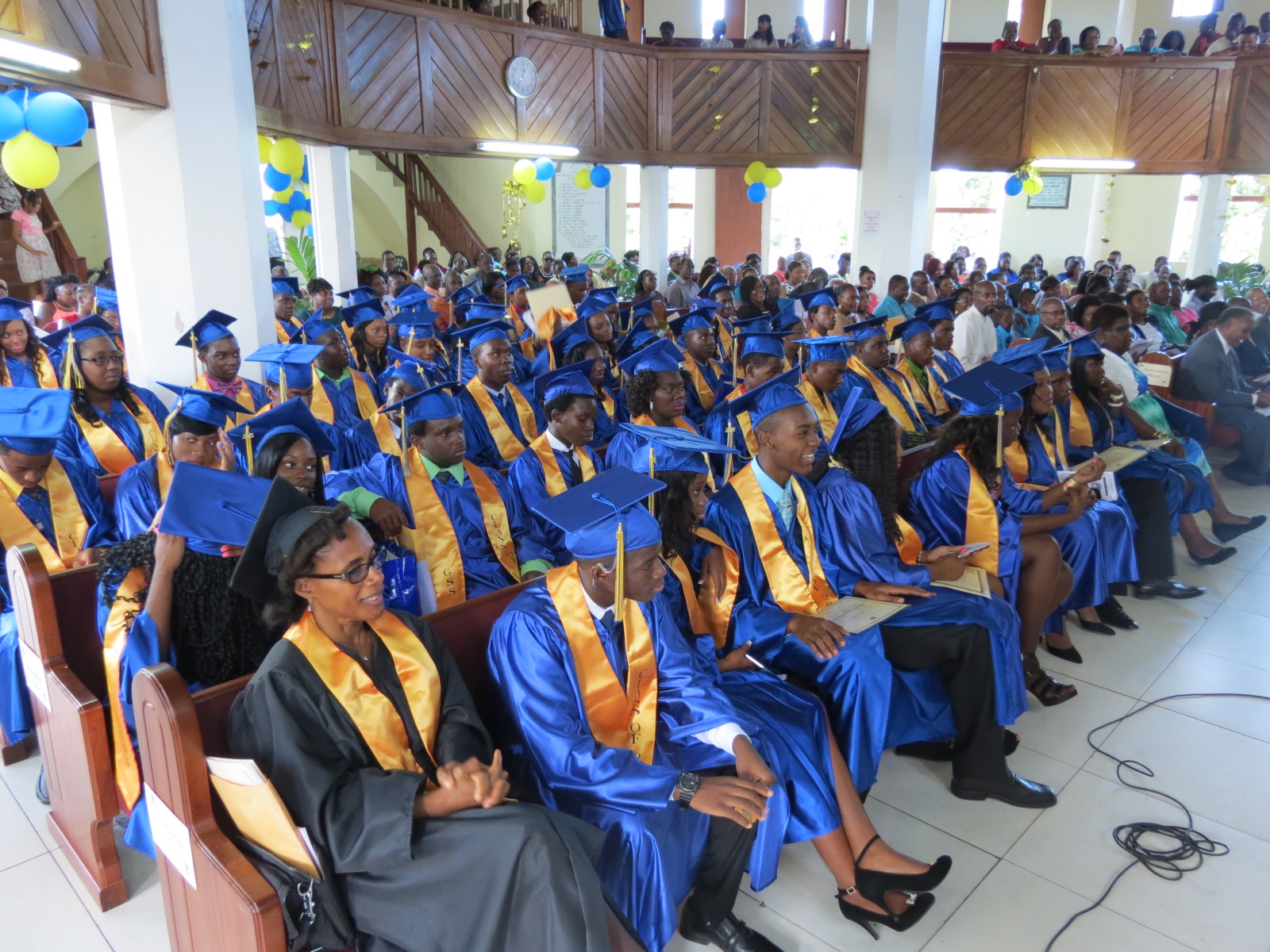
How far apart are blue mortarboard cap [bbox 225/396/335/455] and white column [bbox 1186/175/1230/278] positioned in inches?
526

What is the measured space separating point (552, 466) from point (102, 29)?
3251 millimetres

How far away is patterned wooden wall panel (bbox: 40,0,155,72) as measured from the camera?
3924mm

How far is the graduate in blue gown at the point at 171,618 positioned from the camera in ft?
7.14

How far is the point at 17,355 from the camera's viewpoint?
4758 mm

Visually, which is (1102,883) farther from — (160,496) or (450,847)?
(160,496)

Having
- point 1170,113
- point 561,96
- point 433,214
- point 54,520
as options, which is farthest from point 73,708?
point 1170,113

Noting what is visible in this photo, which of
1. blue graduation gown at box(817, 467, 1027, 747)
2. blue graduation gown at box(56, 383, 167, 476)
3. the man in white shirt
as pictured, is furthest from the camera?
the man in white shirt

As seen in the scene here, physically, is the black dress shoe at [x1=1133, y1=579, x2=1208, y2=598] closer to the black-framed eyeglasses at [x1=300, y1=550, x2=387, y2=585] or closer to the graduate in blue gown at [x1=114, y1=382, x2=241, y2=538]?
the black-framed eyeglasses at [x1=300, y1=550, x2=387, y2=585]

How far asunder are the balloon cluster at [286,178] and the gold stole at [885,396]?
3993mm

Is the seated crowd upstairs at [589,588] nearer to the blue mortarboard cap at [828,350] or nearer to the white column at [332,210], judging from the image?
the blue mortarboard cap at [828,350]

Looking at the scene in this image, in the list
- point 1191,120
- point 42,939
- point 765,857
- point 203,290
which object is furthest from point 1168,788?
point 1191,120

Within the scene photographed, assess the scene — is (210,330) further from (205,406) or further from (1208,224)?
(1208,224)

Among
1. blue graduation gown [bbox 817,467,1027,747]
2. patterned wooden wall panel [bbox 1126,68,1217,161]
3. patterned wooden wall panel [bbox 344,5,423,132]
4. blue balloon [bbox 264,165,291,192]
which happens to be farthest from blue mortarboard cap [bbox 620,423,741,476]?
patterned wooden wall panel [bbox 1126,68,1217,161]

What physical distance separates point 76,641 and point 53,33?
3019 mm
